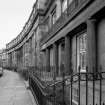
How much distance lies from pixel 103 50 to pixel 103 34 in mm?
684

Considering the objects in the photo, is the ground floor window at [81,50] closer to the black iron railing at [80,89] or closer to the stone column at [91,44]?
the stone column at [91,44]

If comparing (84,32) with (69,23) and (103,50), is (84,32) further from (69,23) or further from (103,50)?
(103,50)

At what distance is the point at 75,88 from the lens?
6000 millimetres

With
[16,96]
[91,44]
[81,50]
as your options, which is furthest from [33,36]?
[91,44]

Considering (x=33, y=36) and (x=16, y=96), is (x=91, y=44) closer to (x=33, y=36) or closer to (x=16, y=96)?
(x=16, y=96)

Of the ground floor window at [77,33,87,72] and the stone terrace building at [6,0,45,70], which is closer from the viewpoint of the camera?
the ground floor window at [77,33,87,72]

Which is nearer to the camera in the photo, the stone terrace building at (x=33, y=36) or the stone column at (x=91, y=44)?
the stone column at (x=91, y=44)

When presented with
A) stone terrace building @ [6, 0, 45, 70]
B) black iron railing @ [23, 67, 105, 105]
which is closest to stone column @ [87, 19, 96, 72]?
black iron railing @ [23, 67, 105, 105]

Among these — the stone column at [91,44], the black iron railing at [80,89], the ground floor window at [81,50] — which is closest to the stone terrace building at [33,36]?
the ground floor window at [81,50]

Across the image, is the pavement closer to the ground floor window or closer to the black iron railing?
the ground floor window

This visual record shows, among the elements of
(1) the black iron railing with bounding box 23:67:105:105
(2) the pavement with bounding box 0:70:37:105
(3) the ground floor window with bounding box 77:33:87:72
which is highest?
(3) the ground floor window with bounding box 77:33:87:72

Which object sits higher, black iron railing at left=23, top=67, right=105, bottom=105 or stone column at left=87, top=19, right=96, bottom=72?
stone column at left=87, top=19, right=96, bottom=72

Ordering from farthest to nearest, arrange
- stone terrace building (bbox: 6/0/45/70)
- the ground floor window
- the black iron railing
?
1. stone terrace building (bbox: 6/0/45/70)
2. the ground floor window
3. the black iron railing

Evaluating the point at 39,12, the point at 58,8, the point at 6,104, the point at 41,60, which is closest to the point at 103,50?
the point at 6,104
